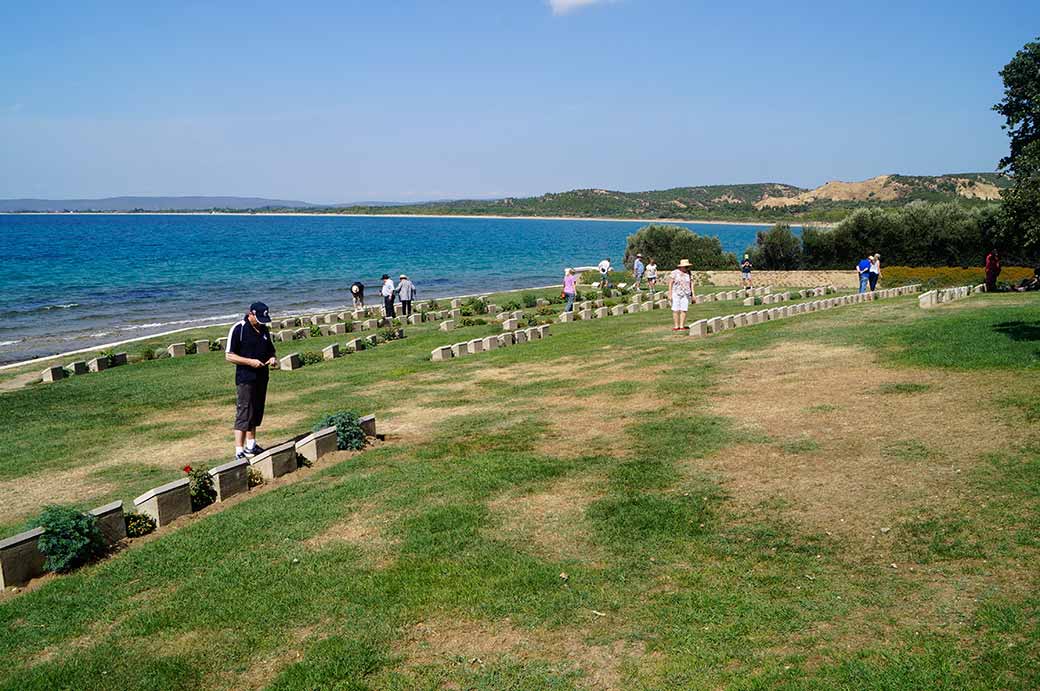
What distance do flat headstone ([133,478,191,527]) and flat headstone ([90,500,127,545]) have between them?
1.15ft

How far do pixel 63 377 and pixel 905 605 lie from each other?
1914cm

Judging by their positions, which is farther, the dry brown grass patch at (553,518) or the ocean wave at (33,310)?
the ocean wave at (33,310)

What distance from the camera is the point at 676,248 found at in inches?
2046

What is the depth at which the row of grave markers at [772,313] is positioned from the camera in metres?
19.8

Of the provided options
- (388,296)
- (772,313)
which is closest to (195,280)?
(388,296)

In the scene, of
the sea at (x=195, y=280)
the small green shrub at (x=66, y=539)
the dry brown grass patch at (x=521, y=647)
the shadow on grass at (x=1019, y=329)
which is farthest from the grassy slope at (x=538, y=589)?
the sea at (x=195, y=280)

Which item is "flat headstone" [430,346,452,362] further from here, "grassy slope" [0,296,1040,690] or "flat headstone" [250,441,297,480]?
"flat headstone" [250,441,297,480]

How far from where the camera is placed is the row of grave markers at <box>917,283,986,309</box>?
69.5ft

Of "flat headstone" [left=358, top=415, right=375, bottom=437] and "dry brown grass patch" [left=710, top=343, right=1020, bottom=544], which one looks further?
"flat headstone" [left=358, top=415, right=375, bottom=437]

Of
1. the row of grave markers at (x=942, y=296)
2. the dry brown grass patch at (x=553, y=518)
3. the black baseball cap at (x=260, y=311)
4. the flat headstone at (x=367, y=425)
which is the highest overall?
the black baseball cap at (x=260, y=311)

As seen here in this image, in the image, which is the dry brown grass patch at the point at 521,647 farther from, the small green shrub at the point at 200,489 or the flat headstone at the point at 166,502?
the small green shrub at the point at 200,489

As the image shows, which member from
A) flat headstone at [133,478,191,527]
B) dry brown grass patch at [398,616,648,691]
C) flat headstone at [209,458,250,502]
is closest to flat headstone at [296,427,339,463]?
flat headstone at [209,458,250,502]

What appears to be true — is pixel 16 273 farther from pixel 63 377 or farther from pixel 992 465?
pixel 992 465

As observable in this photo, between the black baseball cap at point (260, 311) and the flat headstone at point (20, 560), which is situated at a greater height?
the black baseball cap at point (260, 311)
